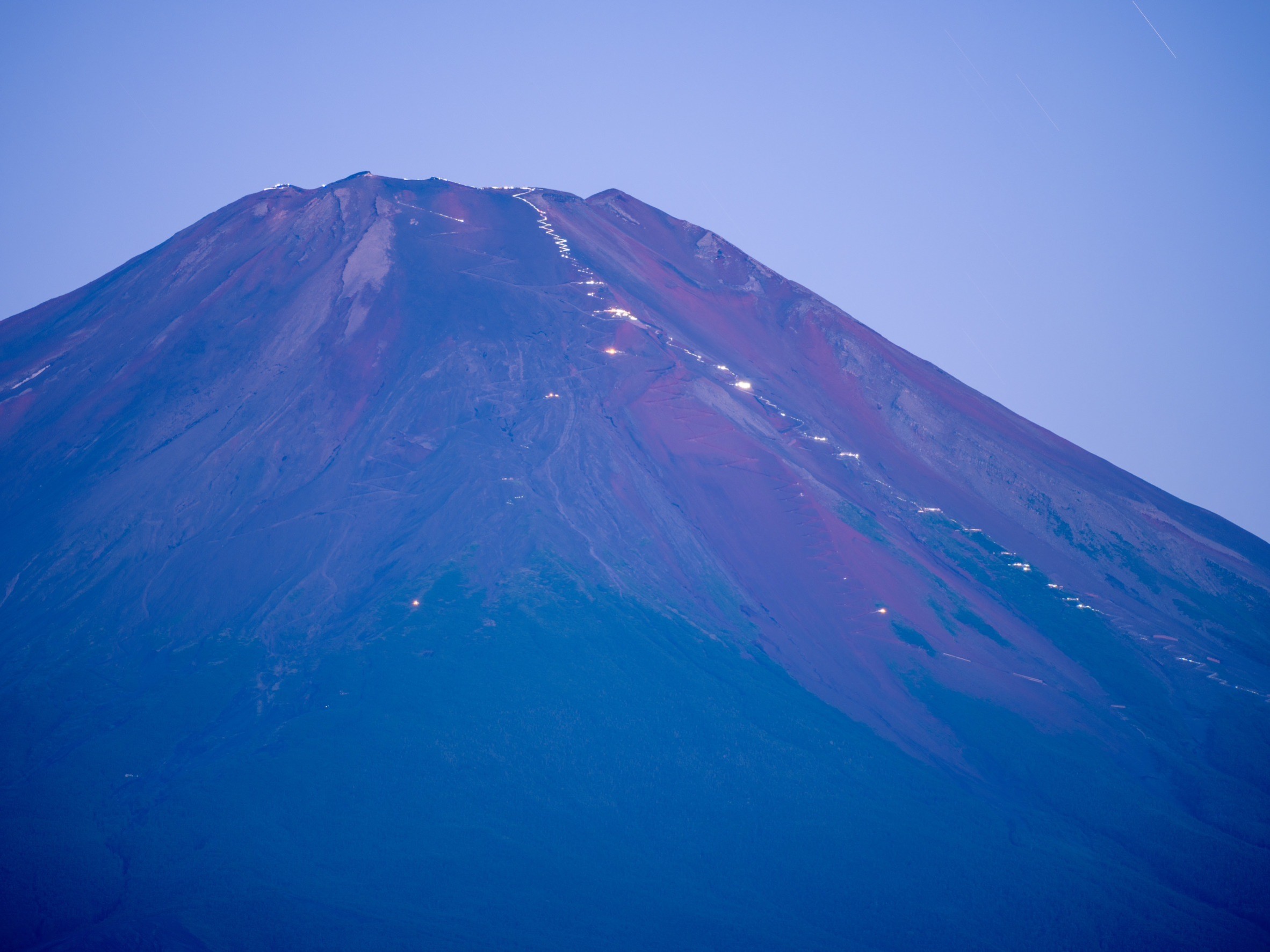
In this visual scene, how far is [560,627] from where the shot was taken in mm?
29750

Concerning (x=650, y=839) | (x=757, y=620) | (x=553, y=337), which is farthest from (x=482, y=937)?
(x=553, y=337)

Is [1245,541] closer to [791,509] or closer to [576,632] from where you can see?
[791,509]

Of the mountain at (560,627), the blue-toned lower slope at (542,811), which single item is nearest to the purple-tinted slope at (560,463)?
the mountain at (560,627)

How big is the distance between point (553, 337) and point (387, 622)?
12344mm

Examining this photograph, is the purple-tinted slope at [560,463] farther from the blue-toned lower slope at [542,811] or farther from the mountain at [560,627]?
the blue-toned lower slope at [542,811]

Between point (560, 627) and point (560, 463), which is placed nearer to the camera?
point (560, 627)

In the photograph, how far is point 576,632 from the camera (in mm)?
29672

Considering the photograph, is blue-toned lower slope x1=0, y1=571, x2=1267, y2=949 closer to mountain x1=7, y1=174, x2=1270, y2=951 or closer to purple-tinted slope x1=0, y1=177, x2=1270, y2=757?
mountain x1=7, y1=174, x2=1270, y2=951

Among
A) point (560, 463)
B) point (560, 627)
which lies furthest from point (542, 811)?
point (560, 463)

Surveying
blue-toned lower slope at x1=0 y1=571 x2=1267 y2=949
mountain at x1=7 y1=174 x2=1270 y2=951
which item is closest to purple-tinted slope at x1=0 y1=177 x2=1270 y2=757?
mountain at x1=7 y1=174 x2=1270 y2=951

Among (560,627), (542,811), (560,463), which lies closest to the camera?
(542,811)

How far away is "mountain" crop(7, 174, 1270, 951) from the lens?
22703 millimetres

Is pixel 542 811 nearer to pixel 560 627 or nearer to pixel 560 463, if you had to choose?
pixel 560 627

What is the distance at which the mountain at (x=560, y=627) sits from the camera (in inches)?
894
